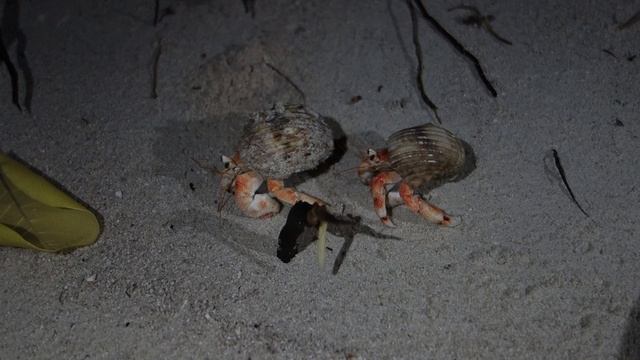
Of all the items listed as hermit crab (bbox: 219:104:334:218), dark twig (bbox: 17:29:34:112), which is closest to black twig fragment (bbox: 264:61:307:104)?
hermit crab (bbox: 219:104:334:218)

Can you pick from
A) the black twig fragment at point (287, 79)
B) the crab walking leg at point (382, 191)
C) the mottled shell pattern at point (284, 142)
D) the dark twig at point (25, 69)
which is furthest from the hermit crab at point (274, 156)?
the dark twig at point (25, 69)

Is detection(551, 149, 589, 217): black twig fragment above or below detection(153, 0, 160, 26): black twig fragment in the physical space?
below

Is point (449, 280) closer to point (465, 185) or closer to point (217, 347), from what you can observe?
point (465, 185)

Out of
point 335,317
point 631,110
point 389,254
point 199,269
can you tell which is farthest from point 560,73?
point 199,269

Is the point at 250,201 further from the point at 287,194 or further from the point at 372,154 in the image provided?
the point at 372,154

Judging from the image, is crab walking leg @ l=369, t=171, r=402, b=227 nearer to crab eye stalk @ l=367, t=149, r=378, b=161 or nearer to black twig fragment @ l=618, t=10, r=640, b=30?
crab eye stalk @ l=367, t=149, r=378, b=161

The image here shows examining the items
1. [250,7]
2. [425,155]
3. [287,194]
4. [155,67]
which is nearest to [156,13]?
[155,67]
